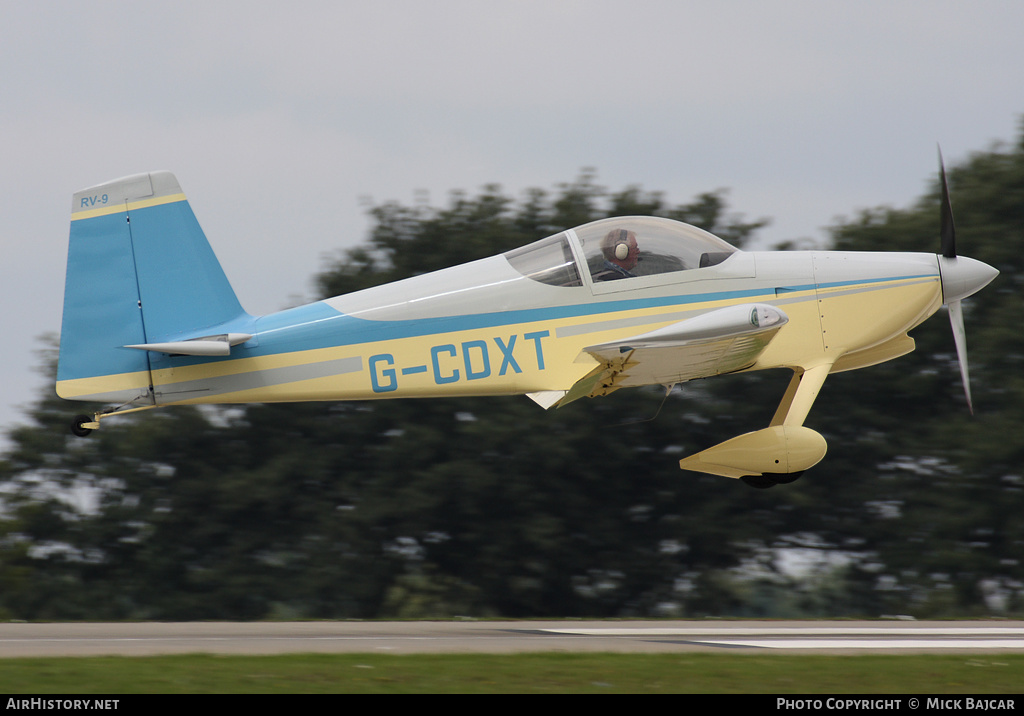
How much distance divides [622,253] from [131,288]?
4.85 meters

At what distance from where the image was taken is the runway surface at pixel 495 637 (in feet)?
28.0

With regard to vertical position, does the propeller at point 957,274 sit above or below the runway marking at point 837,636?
above

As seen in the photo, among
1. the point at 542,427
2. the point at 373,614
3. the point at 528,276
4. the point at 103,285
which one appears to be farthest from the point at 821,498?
the point at 103,285

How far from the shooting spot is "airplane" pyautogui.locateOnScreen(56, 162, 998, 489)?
10.0 m

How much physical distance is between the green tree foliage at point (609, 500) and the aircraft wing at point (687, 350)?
448 inches

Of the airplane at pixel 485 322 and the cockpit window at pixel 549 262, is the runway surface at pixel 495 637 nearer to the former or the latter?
the airplane at pixel 485 322

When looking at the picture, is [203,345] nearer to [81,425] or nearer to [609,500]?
[81,425]

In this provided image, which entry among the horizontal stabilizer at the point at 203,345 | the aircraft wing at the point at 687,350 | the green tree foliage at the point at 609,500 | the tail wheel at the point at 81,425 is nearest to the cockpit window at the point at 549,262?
the aircraft wing at the point at 687,350

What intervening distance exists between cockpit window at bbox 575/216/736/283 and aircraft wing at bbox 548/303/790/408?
0.73m

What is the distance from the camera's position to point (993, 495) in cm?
2064

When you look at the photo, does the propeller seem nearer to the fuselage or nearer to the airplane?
the airplane

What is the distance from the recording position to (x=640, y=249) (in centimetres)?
1011

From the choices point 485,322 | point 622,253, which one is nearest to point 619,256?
point 622,253
